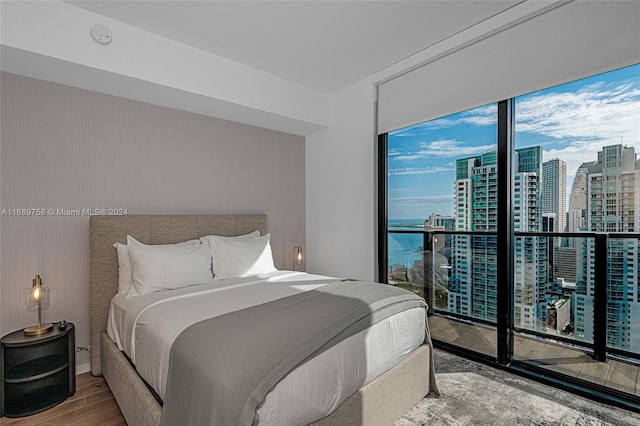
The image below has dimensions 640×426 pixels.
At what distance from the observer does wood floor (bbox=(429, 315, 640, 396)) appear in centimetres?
230

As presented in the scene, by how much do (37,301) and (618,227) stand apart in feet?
14.2

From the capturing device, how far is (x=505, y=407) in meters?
2.05

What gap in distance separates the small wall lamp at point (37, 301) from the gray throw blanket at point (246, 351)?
1411 millimetres

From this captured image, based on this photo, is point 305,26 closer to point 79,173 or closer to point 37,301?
point 79,173

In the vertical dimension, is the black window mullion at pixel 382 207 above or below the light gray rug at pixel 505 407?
above

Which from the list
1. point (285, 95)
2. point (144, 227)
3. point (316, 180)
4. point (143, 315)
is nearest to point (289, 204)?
point (316, 180)

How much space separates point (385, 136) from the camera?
3447mm

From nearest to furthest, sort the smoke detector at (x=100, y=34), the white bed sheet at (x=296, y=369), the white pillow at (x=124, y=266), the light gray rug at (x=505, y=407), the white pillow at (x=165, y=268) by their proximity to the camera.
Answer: the white bed sheet at (x=296, y=369)
the light gray rug at (x=505, y=407)
the smoke detector at (x=100, y=34)
the white pillow at (x=165, y=268)
the white pillow at (x=124, y=266)

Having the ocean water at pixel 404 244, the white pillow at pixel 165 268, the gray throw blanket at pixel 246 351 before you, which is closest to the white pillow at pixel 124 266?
the white pillow at pixel 165 268

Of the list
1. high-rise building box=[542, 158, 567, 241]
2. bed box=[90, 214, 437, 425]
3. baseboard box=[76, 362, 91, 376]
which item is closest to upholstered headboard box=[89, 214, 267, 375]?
bed box=[90, 214, 437, 425]

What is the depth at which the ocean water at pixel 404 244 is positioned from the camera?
3.47m

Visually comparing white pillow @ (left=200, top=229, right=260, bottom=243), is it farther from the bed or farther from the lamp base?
the lamp base

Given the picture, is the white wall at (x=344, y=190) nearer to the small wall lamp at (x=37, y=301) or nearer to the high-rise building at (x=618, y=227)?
the high-rise building at (x=618, y=227)

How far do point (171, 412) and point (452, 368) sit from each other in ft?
7.21
